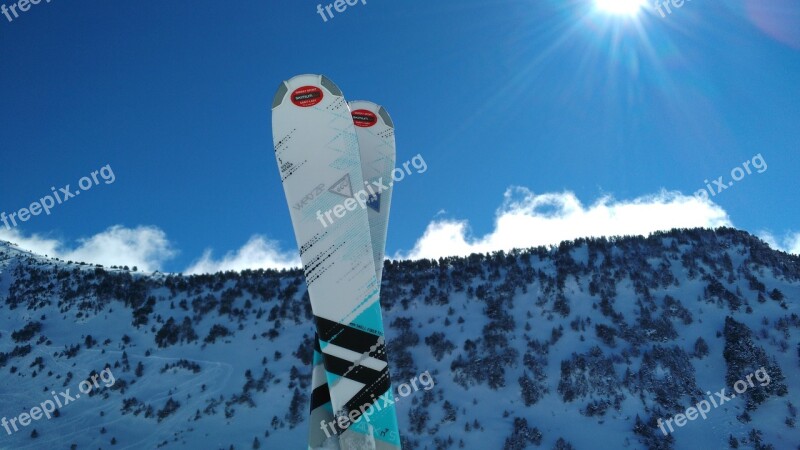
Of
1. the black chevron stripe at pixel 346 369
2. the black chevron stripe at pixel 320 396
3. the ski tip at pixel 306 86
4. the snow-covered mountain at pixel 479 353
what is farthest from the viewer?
the snow-covered mountain at pixel 479 353

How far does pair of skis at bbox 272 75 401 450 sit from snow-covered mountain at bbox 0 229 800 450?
2357cm

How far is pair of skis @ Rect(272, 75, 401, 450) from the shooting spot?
1270cm

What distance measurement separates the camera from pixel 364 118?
1666 centimetres

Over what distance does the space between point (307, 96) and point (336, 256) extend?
160 inches

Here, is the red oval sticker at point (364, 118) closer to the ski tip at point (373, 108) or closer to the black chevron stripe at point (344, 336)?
the ski tip at point (373, 108)

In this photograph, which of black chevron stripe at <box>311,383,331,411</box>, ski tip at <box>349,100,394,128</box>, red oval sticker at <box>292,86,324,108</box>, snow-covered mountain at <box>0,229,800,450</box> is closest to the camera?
red oval sticker at <box>292,86,324,108</box>

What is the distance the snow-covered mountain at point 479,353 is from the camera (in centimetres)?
3528

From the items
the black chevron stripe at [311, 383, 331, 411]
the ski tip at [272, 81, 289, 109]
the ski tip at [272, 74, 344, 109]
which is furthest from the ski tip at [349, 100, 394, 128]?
the black chevron stripe at [311, 383, 331, 411]

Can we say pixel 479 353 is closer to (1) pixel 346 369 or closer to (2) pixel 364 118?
(2) pixel 364 118

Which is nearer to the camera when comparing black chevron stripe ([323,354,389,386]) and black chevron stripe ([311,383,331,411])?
black chevron stripe ([323,354,389,386])

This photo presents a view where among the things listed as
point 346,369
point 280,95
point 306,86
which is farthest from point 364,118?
point 346,369

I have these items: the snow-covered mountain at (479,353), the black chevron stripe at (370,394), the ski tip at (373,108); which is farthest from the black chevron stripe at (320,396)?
the snow-covered mountain at (479,353)

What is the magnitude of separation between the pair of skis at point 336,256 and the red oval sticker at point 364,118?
9.41 ft

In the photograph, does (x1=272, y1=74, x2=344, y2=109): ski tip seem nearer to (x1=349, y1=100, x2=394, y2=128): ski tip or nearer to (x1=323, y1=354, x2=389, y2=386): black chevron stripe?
(x1=349, y1=100, x2=394, y2=128): ski tip
